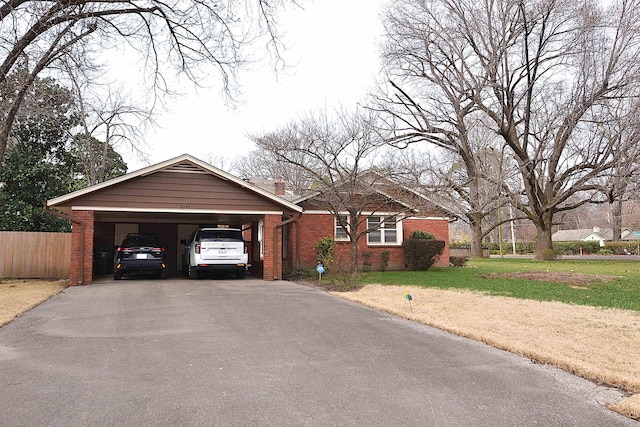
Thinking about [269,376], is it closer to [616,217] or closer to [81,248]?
[81,248]

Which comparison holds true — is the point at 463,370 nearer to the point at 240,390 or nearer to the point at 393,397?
the point at 393,397

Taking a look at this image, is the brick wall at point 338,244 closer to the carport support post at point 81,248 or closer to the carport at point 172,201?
the carport at point 172,201

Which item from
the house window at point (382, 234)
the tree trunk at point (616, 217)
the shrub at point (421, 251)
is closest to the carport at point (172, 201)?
the house window at point (382, 234)

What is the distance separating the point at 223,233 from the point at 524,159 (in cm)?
1850

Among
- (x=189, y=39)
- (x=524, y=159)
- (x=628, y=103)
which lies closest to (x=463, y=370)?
(x=189, y=39)

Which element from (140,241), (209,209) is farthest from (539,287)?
(140,241)

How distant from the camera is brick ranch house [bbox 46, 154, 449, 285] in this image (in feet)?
47.4

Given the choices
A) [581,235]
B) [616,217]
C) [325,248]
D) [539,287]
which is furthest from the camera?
[581,235]

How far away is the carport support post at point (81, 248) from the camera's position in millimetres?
14180

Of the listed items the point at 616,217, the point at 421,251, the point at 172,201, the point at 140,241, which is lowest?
the point at 421,251

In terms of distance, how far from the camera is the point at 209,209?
15.5 meters

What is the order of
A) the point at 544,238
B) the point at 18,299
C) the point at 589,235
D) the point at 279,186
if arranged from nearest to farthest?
the point at 18,299 < the point at 279,186 < the point at 544,238 < the point at 589,235

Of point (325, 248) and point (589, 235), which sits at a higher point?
point (589, 235)

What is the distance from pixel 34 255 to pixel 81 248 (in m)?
5.00
